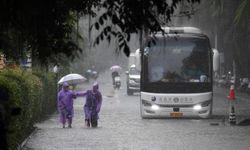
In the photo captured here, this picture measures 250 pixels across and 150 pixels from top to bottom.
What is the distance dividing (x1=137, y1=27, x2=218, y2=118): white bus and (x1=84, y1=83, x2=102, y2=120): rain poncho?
2492mm

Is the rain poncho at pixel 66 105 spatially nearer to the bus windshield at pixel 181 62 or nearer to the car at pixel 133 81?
the bus windshield at pixel 181 62

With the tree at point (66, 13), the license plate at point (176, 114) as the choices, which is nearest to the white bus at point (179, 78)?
the license plate at point (176, 114)

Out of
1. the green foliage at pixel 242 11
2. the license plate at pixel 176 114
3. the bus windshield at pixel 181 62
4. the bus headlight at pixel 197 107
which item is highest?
the green foliage at pixel 242 11

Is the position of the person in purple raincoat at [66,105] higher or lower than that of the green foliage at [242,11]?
lower

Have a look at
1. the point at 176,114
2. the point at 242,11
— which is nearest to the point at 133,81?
the point at 176,114

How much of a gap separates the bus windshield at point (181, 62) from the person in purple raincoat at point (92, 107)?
2.83 metres

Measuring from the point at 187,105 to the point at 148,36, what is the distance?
61.9 ft

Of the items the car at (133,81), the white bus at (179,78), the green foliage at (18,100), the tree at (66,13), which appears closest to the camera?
the tree at (66,13)

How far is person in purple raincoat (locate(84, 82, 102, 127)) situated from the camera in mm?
26372

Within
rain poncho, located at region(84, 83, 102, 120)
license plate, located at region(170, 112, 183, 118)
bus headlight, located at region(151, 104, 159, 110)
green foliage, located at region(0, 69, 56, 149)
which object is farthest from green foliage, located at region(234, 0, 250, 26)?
green foliage, located at region(0, 69, 56, 149)

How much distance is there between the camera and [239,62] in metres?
49.2

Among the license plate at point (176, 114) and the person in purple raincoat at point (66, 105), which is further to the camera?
the license plate at point (176, 114)

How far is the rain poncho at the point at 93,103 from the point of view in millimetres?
26422

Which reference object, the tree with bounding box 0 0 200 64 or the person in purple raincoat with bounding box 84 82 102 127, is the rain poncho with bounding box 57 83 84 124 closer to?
the person in purple raincoat with bounding box 84 82 102 127
